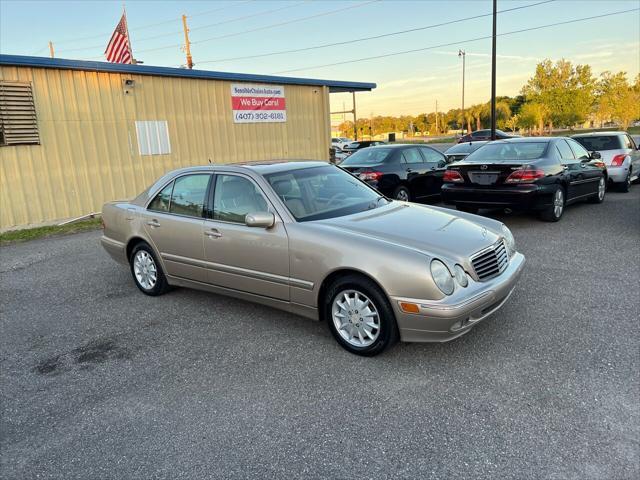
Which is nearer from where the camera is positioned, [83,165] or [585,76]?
[83,165]

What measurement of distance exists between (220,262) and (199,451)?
2170 mm

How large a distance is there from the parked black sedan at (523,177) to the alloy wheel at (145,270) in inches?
210

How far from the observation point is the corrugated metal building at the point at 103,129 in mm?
10320

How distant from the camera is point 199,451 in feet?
9.27

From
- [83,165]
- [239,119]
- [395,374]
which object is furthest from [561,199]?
[83,165]

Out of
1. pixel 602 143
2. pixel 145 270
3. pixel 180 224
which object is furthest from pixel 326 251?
pixel 602 143

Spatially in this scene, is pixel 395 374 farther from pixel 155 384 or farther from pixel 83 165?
pixel 83 165

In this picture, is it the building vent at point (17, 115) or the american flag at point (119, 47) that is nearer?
the building vent at point (17, 115)

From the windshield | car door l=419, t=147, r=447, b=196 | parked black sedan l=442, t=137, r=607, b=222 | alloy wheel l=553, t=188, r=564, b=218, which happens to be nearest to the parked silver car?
parked black sedan l=442, t=137, r=607, b=222

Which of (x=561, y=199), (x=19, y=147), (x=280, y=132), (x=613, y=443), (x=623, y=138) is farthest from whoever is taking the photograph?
(x=280, y=132)

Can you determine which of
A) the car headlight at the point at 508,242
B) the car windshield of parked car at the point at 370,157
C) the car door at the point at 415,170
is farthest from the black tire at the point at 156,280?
the car door at the point at 415,170

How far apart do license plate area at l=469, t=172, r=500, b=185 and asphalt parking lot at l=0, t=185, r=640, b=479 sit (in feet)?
9.96

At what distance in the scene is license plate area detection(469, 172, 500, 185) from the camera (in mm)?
8141

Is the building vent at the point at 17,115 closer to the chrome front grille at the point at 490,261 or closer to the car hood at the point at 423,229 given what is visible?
the car hood at the point at 423,229
